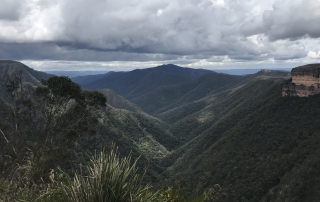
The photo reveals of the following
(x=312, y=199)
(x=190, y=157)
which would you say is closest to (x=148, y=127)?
(x=190, y=157)

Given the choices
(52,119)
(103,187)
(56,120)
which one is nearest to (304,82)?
(56,120)

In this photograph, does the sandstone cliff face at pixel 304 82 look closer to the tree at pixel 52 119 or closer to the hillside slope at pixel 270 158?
the hillside slope at pixel 270 158

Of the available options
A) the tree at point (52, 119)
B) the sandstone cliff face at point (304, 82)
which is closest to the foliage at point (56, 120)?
the tree at point (52, 119)

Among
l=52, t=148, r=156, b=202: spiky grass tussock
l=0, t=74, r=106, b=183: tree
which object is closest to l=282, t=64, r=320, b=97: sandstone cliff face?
l=0, t=74, r=106, b=183: tree

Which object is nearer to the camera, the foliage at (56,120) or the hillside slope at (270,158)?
the foliage at (56,120)

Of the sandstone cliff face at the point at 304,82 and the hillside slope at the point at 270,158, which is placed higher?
the sandstone cliff face at the point at 304,82

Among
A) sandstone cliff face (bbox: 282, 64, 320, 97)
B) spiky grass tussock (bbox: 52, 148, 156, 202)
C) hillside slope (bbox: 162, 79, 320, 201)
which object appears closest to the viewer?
spiky grass tussock (bbox: 52, 148, 156, 202)

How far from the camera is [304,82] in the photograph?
79875 millimetres

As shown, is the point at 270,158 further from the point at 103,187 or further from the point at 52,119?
the point at 103,187

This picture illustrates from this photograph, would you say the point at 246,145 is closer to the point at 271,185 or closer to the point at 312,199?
the point at 271,185

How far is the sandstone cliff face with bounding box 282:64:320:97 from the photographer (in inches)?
3034

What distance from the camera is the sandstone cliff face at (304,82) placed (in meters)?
77.1

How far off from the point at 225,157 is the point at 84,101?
50.1 meters

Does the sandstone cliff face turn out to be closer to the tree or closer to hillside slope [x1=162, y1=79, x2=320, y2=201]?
hillside slope [x1=162, y1=79, x2=320, y2=201]
